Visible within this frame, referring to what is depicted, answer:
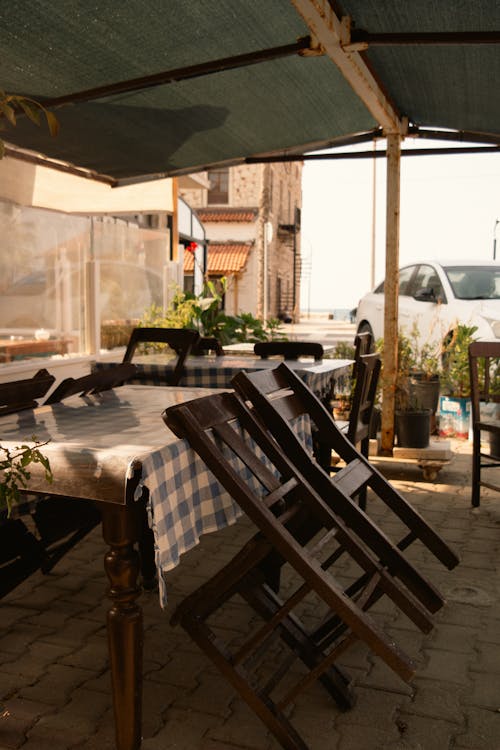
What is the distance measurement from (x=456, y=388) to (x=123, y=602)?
6.51m

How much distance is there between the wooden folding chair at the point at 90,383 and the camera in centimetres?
330

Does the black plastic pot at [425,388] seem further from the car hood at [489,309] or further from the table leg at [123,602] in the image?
the table leg at [123,602]

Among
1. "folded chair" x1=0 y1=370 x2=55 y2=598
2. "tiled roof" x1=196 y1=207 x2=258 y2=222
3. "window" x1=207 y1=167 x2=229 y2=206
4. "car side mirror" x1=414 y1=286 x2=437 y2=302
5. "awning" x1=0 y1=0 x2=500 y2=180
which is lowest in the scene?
"folded chair" x1=0 y1=370 x2=55 y2=598

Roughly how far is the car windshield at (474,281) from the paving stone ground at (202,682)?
5.54 meters

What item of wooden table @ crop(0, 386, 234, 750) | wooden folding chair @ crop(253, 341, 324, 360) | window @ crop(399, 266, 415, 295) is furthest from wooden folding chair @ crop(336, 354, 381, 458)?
window @ crop(399, 266, 415, 295)

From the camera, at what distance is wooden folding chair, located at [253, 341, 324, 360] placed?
6008 mm

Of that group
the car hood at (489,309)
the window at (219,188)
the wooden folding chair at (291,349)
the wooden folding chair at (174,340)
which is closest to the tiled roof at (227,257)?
the window at (219,188)

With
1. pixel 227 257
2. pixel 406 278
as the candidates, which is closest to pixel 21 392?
pixel 406 278

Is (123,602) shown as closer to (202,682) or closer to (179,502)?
(179,502)

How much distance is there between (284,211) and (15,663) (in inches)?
1266

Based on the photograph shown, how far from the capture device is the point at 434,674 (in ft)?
9.57

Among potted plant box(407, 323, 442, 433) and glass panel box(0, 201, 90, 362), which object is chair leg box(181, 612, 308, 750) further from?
potted plant box(407, 323, 442, 433)

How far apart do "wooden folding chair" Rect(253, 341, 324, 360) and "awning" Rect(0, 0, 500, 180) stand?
5.53ft

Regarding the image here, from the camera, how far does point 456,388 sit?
26.8 feet
